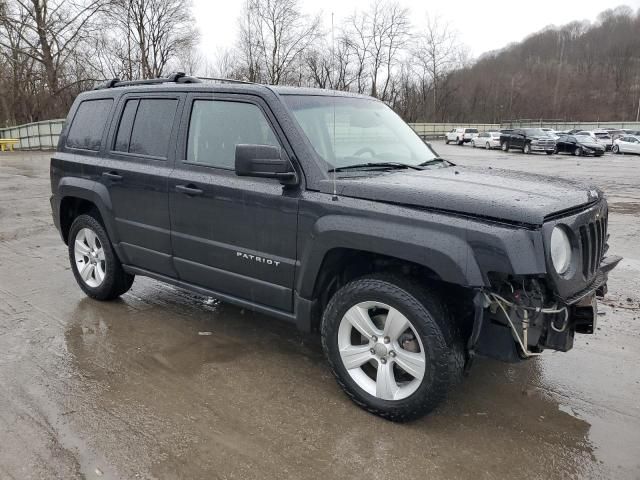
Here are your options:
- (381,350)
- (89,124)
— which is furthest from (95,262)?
(381,350)

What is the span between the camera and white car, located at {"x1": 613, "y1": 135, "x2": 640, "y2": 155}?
3569 cm

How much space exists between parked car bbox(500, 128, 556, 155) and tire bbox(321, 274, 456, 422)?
34.9 metres

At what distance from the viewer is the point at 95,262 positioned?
17.1ft

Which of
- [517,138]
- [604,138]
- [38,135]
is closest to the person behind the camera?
[38,135]

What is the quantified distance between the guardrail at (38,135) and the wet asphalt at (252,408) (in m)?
29.4

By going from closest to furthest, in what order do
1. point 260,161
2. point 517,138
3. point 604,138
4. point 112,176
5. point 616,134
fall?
1. point 260,161
2. point 112,176
3. point 517,138
4. point 604,138
5. point 616,134

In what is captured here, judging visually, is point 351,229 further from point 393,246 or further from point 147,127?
point 147,127

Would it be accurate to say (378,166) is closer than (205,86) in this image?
Yes

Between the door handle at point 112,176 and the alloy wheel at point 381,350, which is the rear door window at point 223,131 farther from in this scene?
the alloy wheel at point 381,350

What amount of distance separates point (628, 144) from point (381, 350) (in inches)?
1551

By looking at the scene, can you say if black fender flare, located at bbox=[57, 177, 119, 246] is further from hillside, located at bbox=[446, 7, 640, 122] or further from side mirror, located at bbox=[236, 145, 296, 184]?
hillside, located at bbox=[446, 7, 640, 122]

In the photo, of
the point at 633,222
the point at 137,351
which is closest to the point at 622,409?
the point at 137,351

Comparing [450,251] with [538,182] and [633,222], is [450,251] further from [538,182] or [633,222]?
[633,222]

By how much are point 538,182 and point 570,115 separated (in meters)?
107
